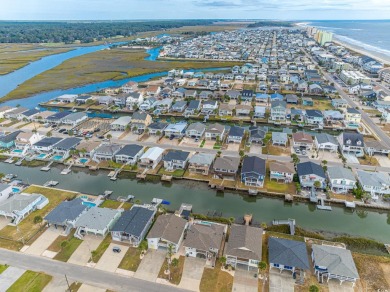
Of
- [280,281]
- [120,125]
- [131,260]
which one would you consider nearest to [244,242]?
[280,281]

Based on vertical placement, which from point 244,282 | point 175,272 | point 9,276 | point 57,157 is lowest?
point 244,282

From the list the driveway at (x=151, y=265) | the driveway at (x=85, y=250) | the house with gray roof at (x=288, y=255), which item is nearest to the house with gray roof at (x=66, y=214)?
the driveway at (x=85, y=250)

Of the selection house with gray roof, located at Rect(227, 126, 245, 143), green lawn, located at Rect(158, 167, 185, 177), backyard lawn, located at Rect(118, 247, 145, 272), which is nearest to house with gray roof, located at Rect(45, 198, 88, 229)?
backyard lawn, located at Rect(118, 247, 145, 272)

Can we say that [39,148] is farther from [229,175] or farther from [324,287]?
[324,287]

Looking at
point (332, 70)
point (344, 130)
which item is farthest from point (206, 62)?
point (344, 130)

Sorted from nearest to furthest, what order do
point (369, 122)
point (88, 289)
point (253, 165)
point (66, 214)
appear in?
1. point (88, 289)
2. point (66, 214)
3. point (253, 165)
4. point (369, 122)

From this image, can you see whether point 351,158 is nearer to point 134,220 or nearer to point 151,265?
point 134,220

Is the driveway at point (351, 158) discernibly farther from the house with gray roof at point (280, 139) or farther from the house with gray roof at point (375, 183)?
the house with gray roof at point (280, 139)
